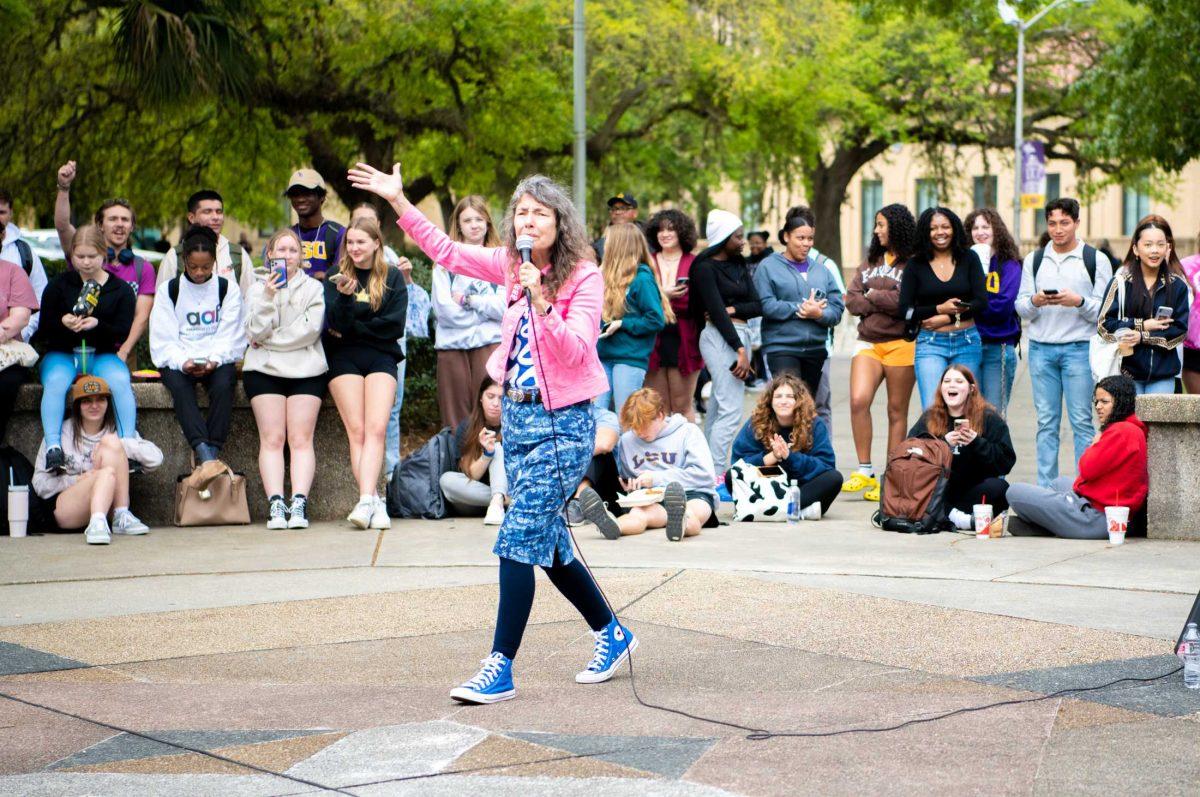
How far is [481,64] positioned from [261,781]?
60.4 feet

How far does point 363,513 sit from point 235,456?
107cm

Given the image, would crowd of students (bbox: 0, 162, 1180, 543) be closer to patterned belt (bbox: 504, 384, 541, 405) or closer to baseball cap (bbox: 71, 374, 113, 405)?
baseball cap (bbox: 71, 374, 113, 405)

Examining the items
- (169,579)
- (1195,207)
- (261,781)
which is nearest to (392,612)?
(169,579)

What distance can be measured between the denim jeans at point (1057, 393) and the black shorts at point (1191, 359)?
559 mm

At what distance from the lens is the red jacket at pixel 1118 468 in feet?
29.3

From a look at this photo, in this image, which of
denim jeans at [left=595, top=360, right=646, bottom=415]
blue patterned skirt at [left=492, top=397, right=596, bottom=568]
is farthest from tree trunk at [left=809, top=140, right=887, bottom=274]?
blue patterned skirt at [left=492, top=397, right=596, bottom=568]

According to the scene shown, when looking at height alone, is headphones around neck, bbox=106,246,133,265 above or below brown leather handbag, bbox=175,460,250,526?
above

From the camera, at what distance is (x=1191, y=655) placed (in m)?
5.49

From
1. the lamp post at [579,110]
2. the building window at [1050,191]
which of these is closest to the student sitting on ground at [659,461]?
the lamp post at [579,110]

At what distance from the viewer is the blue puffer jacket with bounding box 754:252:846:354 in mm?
10984

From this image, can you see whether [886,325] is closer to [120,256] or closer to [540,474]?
[120,256]

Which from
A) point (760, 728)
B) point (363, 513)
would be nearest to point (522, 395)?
point (760, 728)

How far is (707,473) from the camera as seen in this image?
31.3 ft

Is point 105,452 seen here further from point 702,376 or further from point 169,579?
point 702,376
